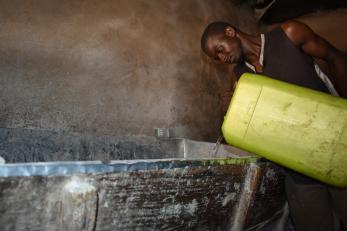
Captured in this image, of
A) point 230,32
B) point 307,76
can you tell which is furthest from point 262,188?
point 230,32

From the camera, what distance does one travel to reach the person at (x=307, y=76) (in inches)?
69.4

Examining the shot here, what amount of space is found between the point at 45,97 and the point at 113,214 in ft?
4.69

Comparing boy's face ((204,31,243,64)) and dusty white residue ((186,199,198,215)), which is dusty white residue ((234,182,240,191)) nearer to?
dusty white residue ((186,199,198,215))

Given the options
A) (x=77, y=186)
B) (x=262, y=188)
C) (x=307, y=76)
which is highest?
(x=307, y=76)

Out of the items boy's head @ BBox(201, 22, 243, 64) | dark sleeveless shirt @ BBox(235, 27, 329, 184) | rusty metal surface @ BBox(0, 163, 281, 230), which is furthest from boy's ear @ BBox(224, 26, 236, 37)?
rusty metal surface @ BBox(0, 163, 281, 230)

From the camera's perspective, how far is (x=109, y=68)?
8.66ft

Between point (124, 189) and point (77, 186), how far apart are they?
200 mm

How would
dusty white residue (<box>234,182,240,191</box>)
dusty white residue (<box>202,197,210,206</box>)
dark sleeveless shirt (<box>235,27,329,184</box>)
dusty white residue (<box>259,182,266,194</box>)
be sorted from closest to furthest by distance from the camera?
dusty white residue (<box>202,197,210,206</box>)
dusty white residue (<box>234,182,240,191</box>)
dusty white residue (<box>259,182,266,194</box>)
dark sleeveless shirt (<box>235,27,329,184</box>)

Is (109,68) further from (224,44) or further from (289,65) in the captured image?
(289,65)

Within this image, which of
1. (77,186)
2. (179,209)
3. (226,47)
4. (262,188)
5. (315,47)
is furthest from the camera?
(226,47)

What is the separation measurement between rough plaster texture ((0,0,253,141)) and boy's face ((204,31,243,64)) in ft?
2.39

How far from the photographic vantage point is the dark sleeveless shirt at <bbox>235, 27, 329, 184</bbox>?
187cm

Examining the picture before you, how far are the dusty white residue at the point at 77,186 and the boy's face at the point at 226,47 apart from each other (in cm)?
155

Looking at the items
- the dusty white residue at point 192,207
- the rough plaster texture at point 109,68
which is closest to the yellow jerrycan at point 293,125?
the dusty white residue at point 192,207
